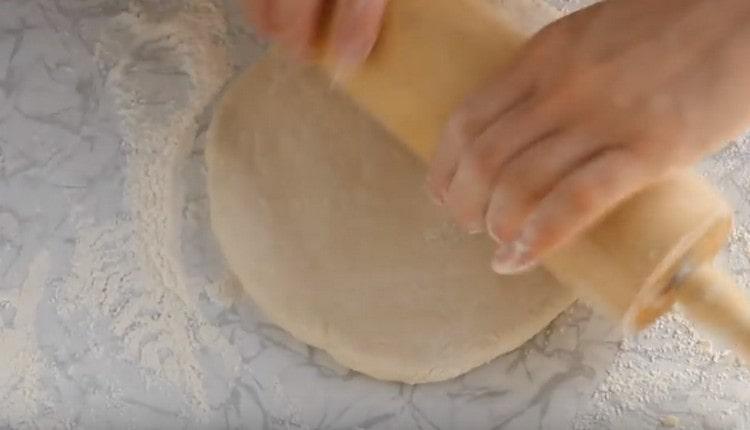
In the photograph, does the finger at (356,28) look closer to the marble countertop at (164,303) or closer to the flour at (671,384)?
the marble countertop at (164,303)

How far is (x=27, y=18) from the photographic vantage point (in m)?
0.83

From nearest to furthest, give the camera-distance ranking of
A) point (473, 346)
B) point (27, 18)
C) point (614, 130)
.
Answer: point (614, 130) → point (473, 346) → point (27, 18)

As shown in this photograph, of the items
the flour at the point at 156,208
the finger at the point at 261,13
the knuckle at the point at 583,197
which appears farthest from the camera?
the flour at the point at 156,208

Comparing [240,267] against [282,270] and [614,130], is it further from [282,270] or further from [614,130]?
[614,130]

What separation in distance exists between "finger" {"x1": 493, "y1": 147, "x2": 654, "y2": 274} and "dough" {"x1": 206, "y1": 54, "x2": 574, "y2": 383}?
0.54 feet

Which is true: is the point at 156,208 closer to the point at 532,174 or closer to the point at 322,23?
the point at 322,23

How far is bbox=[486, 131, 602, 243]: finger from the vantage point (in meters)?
0.56

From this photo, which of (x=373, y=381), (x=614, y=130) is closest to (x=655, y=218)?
(x=614, y=130)

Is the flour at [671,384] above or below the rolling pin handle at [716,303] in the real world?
below

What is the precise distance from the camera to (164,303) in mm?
766

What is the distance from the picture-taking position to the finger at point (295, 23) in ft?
2.06

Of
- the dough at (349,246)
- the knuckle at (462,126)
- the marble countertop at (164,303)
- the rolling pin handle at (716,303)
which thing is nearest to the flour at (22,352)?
the marble countertop at (164,303)

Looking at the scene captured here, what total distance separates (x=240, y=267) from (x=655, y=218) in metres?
0.33

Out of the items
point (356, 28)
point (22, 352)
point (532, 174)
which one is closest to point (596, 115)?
point (532, 174)
